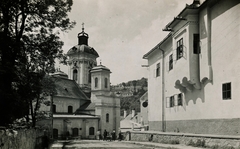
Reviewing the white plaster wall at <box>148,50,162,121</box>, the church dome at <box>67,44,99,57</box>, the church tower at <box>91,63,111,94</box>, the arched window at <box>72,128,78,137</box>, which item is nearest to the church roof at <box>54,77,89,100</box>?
the church tower at <box>91,63,111,94</box>

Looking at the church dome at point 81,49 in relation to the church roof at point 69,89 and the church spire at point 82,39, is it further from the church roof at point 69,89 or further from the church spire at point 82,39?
the church roof at point 69,89

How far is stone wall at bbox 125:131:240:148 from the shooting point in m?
12.7

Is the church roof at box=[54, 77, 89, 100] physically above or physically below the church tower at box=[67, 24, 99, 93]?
below

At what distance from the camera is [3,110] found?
13.1 m

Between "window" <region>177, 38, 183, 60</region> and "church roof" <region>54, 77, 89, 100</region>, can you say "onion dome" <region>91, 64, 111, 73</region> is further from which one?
"window" <region>177, 38, 183, 60</region>

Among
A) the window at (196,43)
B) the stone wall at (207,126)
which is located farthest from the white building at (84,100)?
the window at (196,43)

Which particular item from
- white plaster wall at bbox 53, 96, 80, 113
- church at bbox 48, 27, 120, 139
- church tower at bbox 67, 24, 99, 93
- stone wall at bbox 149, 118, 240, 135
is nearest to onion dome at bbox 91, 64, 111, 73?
church at bbox 48, 27, 120, 139

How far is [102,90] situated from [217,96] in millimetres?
47014

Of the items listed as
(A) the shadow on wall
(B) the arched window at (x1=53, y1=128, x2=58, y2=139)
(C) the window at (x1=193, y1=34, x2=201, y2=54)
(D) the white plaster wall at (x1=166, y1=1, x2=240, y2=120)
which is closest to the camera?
(D) the white plaster wall at (x1=166, y1=1, x2=240, y2=120)

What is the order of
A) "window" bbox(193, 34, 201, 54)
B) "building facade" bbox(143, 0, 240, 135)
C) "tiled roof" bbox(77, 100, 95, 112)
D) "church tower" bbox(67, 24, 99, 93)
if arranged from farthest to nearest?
"church tower" bbox(67, 24, 99, 93), "tiled roof" bbox(77, 100, 95, 112), "window" bbox(193, 34, 201, 54), "building facade" bbox(143, 0, 240, 135)

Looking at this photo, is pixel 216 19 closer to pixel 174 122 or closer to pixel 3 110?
pixel 174 122

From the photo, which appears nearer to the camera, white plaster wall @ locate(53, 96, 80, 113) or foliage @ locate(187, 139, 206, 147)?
foliage @ locate(187, 139, 206, 147)

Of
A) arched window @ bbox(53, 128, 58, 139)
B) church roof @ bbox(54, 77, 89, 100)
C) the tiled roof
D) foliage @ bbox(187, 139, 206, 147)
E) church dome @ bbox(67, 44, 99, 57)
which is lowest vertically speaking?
arched window @ bbox(53, 128, 58, 139)

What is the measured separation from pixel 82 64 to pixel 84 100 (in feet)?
28.8
